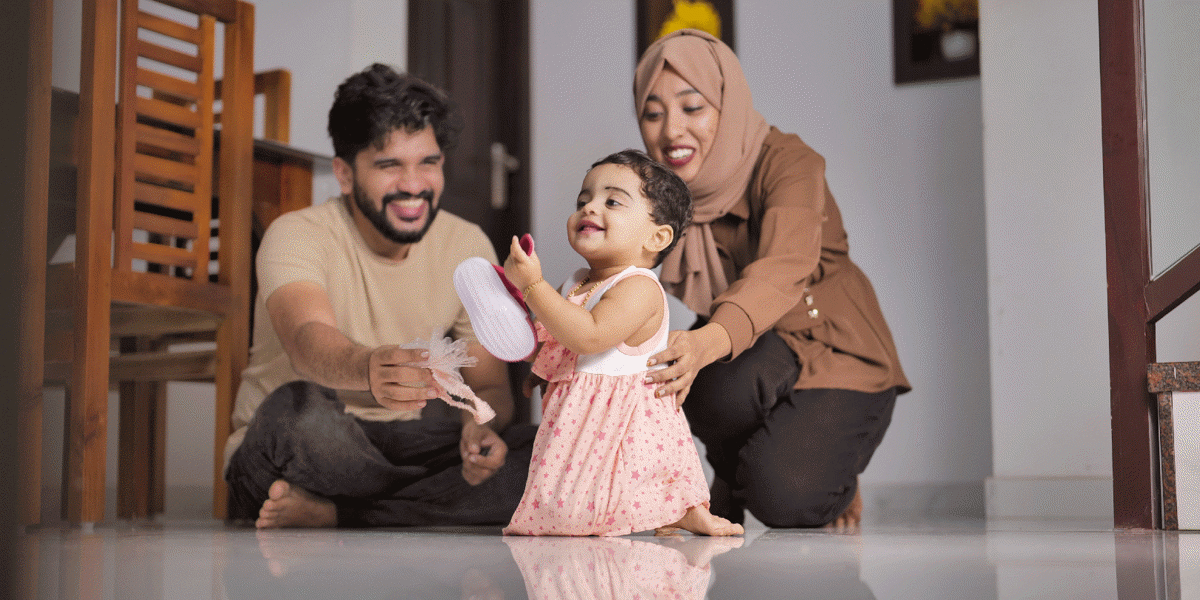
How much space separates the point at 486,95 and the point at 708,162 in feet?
6.99

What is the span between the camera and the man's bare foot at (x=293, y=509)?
5.26 ft

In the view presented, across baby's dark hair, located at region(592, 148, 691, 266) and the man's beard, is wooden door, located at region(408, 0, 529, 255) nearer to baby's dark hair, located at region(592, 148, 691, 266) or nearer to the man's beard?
the man's beard

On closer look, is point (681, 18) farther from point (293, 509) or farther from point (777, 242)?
point (293, 509)

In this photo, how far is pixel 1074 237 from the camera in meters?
2.46

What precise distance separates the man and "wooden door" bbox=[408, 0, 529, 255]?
1.59 metres

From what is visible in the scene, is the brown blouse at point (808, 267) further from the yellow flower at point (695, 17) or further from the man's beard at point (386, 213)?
the yellow flower at point (695, 17)

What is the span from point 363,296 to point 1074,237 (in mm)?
1708

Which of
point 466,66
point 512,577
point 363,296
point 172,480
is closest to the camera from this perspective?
point 512,577

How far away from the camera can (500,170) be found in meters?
3.68

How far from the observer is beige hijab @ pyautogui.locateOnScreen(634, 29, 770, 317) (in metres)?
1.71

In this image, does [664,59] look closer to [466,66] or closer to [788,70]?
[788,70]

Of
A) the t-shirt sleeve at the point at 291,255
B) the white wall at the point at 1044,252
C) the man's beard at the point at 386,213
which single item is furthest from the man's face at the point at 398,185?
the white wall at the point at 1044,252

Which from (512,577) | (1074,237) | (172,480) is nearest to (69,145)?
(512,577)

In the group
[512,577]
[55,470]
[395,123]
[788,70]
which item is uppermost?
[788,70]
